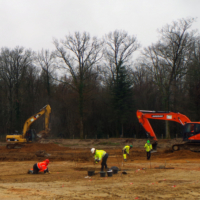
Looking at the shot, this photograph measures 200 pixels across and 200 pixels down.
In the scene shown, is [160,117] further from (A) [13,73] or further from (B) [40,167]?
(A) [13,73]

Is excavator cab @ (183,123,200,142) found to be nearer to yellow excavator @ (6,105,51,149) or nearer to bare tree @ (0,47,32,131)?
yellow excavator @ (6,105,51,149)

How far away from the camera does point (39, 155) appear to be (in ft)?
72.9

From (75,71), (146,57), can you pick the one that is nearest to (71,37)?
(75,71)

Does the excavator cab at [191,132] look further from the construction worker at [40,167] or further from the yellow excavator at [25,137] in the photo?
the yellow excavator at [25,137]

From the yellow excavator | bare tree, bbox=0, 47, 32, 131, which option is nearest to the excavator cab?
the yellow excavator

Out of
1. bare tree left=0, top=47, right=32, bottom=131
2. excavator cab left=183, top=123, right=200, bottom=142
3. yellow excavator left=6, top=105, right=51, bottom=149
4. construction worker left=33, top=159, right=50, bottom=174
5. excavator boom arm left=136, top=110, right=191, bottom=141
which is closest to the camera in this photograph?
construction worker left=33, top=159, right=50, bottom=174

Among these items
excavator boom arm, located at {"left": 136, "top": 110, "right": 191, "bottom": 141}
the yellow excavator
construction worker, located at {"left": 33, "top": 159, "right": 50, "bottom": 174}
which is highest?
excavator boom arm, located at {"left": 136, "top": 110, "right": 191, "bottom": 141}

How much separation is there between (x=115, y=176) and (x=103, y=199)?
4.88m

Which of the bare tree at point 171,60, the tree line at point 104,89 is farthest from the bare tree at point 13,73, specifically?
the bare tree at point 171,60

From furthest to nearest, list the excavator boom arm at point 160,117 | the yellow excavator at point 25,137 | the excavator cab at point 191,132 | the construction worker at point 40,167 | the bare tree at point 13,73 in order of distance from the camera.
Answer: the bare tree at point 13,73 → the yellow excavator at point 25,137 → the excavator boom arm at point 160,117 → the excavator cab at point 191,132 → the construction worker at point 40,167

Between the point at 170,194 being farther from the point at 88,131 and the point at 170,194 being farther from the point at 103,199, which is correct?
the point at 88,131

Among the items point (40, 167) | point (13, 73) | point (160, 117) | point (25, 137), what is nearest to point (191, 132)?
point (160, 117)

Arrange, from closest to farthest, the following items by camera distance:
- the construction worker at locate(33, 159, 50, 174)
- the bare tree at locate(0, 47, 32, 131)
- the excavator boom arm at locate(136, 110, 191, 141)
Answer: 1. the construction worker at locate(33, 159, 50, 174)
2. the excavator boom arm at locate(136, 110, 191, 141)
3. the bare tree at locate(0, 47, 32, 131)

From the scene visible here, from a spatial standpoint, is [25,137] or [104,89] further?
[104,89]
